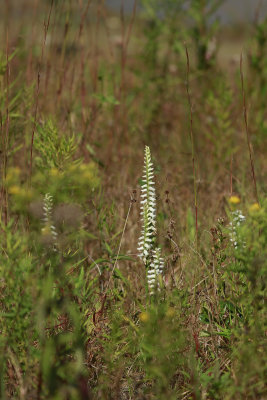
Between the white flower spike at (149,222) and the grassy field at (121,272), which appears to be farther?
the white flower spike at (149,222)

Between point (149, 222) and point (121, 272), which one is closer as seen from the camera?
point (149, 222)

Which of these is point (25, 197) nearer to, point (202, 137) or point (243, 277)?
point (243, 277)

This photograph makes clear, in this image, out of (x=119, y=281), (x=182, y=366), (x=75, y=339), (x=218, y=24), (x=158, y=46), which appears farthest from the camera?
(x=158, y=46)

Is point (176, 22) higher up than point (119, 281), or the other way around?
point (176, 22)

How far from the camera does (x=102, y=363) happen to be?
1.62m

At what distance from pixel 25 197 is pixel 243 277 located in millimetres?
775

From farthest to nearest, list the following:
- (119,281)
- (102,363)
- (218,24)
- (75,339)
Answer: (218,24), (119,281), (102,363), (75,339)

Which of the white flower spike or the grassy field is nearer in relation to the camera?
the grassy field

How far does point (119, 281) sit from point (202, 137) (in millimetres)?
1898

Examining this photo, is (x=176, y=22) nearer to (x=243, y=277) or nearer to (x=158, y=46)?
(x=158, y=46)

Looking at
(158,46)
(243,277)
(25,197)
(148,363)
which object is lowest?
(148,363)

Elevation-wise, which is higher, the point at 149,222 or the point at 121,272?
the point at 149,222

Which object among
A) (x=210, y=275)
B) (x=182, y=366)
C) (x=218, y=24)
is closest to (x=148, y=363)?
(x=182, y=366)

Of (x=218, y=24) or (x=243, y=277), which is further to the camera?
(x=218, y=24)
